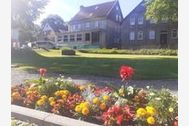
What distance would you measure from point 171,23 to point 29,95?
1477 millimetres

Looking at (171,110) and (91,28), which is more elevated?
(91,28)

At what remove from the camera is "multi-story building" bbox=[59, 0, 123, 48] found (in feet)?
10.6

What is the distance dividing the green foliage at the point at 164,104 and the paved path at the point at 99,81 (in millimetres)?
94

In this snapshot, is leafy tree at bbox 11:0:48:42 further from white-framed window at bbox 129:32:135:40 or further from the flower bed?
white-framed window at bbox 129:32:135:40

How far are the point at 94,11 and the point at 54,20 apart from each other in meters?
0.52

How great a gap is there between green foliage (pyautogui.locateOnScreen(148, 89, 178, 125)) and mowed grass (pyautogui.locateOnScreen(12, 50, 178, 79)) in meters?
0.15

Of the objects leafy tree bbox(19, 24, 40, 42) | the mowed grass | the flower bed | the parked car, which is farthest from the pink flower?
leafy tree bbox(19, 24, 40, 42)

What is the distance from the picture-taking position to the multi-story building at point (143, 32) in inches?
115

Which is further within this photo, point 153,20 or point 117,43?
point 117,43

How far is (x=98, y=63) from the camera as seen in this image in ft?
11.3

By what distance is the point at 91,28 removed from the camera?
133 inches

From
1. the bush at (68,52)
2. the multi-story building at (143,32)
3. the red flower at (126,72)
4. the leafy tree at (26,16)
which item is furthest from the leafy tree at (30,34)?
the red flower at (126,72)
